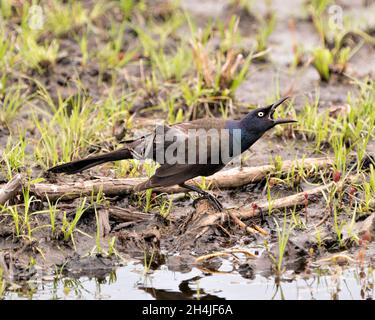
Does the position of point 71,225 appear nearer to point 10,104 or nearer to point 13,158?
point 13,158

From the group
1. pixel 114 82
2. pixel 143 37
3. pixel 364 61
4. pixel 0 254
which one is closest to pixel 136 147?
pixel 0 254

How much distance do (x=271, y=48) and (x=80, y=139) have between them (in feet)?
10.8

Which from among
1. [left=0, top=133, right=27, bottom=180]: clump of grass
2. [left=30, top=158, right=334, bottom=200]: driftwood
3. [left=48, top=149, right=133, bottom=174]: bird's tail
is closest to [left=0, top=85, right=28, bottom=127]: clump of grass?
[left=0, top=133, right=27, bottom=180]: clump of grass

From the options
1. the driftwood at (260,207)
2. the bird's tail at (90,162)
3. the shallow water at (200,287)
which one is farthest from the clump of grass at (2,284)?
the driftwood at (260,207)

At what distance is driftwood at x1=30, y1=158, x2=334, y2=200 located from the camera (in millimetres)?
7238

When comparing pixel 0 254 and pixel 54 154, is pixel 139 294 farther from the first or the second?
pixel 54 154

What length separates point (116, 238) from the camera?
22.9 feet

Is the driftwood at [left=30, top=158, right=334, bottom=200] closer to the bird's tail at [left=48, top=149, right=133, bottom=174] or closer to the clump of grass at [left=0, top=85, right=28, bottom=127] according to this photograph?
the bird's tail at [left=48, top=149, right=133, bottom=174]

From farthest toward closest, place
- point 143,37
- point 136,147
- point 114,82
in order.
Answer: point 143,37
point 114,82
point 136,147

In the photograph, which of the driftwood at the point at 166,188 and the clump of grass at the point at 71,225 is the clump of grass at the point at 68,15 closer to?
the driftwood at the point at 166,188

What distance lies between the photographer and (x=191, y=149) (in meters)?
7.30

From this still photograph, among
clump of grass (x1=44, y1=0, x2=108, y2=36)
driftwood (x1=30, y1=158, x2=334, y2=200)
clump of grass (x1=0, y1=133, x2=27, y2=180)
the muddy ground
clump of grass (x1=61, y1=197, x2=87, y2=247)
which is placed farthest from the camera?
clump of grass (x1=44, y1=0, x2=108, y2=36)

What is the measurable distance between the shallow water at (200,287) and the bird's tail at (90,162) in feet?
3.93

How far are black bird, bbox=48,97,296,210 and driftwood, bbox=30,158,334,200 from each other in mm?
180
